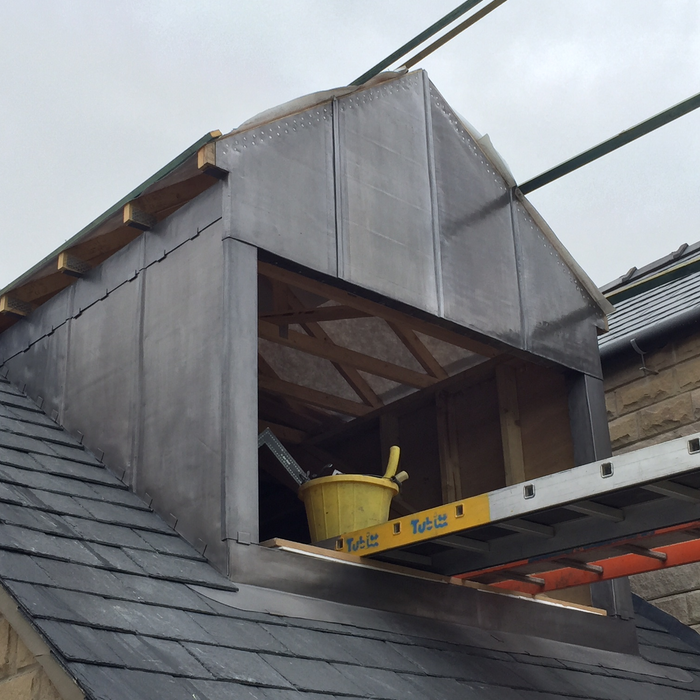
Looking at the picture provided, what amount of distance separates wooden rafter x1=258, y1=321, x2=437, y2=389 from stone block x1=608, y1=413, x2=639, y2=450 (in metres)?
2.05

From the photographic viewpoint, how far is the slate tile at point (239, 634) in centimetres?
495

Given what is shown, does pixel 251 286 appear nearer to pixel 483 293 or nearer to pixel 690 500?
pixel 483 293

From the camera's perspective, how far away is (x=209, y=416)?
6.11m

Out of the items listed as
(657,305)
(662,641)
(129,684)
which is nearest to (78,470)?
(129,684)

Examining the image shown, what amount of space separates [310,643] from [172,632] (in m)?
0.92

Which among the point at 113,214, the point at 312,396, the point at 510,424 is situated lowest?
the point at 510,424

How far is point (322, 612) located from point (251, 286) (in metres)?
2.00

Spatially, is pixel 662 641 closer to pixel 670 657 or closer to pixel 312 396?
pixel 670 657

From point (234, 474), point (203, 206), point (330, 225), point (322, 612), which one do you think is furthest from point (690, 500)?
point (203, 206)

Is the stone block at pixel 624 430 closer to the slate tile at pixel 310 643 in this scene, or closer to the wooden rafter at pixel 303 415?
the wooden rafter at pixel 303 415

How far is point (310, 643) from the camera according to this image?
538cm

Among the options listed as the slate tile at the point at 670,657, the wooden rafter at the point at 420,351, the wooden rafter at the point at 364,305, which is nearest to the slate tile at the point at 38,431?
the wooden rafter at the point at 364,305

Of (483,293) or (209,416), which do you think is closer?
(209,416)

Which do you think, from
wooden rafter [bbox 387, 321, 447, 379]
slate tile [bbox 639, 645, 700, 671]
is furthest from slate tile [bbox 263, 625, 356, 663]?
wooden rafter [bbox 387, 321, 447, 379]
